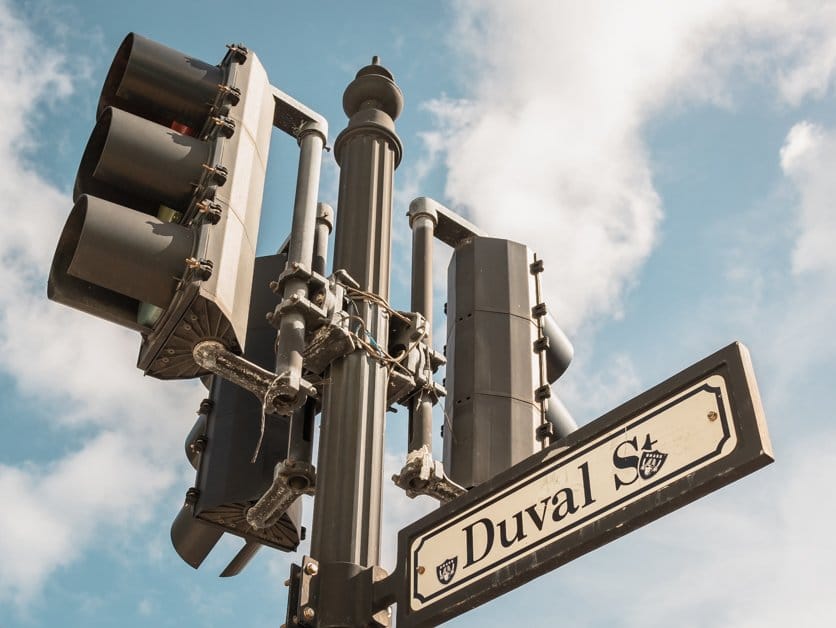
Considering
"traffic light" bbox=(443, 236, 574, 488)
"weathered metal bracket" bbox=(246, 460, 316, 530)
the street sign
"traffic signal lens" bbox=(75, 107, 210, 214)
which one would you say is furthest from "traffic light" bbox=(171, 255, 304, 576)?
the street sign

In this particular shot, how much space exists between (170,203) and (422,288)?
1.61m

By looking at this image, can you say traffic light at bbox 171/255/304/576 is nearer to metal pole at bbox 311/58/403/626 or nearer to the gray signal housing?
metal pole at bbox 311/58/403/626

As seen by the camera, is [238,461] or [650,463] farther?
[238,461]

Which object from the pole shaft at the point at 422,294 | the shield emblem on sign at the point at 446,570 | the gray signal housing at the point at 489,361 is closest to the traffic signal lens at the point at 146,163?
the pole shaft at the point at 422,294

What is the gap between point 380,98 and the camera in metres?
6.38

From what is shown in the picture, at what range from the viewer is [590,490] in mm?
3658

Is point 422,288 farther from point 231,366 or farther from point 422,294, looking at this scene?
point 231,366

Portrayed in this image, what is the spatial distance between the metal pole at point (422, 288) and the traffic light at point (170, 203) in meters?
1.02

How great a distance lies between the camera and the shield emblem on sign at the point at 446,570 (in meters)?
3.91

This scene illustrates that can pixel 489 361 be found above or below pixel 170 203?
below

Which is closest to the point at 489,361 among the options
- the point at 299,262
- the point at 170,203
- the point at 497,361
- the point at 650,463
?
the point at 497,361

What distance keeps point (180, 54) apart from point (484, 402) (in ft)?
9.16

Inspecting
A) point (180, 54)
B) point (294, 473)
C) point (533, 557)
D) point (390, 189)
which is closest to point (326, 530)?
point (294, 473)

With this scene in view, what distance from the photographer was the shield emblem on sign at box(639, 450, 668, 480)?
3480mm
